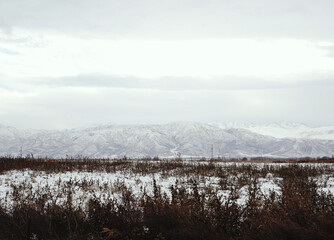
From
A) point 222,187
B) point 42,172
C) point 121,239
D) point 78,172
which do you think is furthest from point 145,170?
point 121,239

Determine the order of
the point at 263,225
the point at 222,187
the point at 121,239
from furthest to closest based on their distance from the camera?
Result: the point at 222,187 < the point at 121,239 < the point at 263,225

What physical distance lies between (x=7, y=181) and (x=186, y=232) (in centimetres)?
910

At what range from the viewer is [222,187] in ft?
34.1

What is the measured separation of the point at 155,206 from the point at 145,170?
993 cm

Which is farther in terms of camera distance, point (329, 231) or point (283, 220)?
point (283, 220)

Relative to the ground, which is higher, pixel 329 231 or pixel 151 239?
pixel 329 231

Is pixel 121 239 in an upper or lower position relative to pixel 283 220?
lower

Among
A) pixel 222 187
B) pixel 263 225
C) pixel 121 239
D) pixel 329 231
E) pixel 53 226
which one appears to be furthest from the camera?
pixel 222 187

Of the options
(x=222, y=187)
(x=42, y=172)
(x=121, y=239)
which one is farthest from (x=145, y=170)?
(x=121, y=239)

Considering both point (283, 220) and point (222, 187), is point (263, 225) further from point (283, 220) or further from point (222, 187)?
point (222, 187)

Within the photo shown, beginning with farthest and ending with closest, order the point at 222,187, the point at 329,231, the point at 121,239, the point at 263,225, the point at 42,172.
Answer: the point at 42,172 → the point at 222,187 → the point at 121,239 → the point at 263,225 → the point at 329,231

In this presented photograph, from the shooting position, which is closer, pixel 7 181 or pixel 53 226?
pixel 53 226

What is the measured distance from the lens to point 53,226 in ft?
18.3

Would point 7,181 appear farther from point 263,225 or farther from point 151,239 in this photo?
point 263,225
